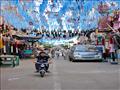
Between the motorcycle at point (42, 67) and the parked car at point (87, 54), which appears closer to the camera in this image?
the motorcycle at point (42, 67)

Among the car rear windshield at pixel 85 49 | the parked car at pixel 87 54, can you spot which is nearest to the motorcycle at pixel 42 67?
the parked car at pixel 87 54

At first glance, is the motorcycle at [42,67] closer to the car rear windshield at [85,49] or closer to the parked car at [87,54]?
the parked car at [87,54]

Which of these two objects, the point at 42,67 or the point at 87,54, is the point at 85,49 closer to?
the point at 87,54

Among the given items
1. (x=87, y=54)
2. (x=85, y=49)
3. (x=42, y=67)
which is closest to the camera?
(x=42, y=67)

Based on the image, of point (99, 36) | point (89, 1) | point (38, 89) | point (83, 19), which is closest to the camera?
point (38, 89)

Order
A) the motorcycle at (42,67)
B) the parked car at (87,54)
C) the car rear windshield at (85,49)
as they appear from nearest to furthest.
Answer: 1. the motorcycle at (42,67)
2. the parked car at (87,54)
3. the car rear windshield at (85,49)

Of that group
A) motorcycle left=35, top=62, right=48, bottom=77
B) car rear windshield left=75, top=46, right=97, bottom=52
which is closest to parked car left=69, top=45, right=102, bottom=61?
car rear windshield left=75, top=46, right=97, bottom=52

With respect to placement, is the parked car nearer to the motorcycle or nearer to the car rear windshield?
the car rear windshield

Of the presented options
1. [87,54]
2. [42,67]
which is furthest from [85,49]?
[42,67]

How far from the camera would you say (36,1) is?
44.1 metres

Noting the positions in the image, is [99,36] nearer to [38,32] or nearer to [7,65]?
[38,32]

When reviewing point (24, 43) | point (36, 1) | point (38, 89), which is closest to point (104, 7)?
point (36, 1)

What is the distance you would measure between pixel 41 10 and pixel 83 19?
5322 mm

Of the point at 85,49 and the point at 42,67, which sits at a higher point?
the point at 85,49
